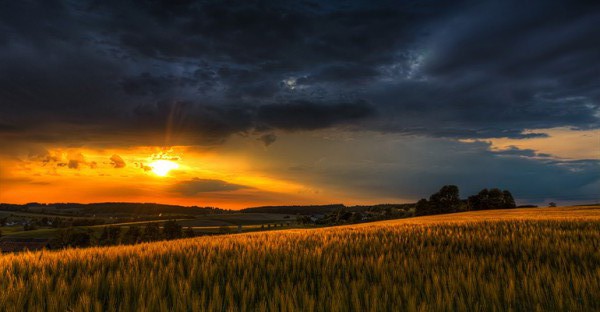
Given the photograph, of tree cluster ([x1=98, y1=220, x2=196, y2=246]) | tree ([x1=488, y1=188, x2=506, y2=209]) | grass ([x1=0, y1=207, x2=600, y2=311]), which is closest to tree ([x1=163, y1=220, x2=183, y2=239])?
tree cluster ([x1=98, y1=220, x2=196, y2=246])

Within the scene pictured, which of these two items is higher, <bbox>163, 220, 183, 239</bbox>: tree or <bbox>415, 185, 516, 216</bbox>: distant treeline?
<bbox>415, 185, 516, 216</bbox>: distant treeline

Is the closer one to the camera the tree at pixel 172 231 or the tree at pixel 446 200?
the tree at pixel 446 200

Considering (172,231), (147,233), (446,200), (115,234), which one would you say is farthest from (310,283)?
(115,234)

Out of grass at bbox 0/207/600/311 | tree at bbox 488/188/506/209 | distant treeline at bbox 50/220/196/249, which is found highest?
tree at bbox 488/188/506/209

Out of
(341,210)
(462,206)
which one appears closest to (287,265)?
(462,206)

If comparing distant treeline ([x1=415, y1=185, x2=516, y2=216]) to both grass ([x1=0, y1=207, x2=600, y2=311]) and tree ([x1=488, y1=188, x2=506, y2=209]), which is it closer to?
tree ([x1=488, y1=188, x2=506, y2=209])

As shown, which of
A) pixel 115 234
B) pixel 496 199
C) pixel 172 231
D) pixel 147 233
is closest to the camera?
pixel 496 199

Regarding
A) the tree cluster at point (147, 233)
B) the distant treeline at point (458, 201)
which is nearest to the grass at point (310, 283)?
the distant treeline at point (458, 201)

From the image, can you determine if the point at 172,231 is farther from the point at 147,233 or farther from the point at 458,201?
the point at 458,201

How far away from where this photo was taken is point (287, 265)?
578cm

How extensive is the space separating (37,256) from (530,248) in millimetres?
9884

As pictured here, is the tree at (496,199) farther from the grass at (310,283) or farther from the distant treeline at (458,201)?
the grass at (310,283)

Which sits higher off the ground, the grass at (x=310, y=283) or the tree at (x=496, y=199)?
the tree at (x=496, y=199)

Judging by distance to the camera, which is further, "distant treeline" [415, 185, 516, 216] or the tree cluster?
the tree cluster
